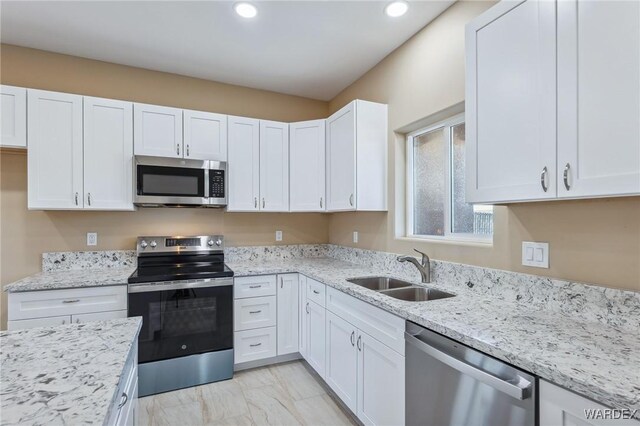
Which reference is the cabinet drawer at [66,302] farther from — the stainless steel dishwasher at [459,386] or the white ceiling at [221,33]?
the stainless steel dishwasher at [459,386]

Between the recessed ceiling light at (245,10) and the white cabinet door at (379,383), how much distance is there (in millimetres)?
2211

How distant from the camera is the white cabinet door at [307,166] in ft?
10.3

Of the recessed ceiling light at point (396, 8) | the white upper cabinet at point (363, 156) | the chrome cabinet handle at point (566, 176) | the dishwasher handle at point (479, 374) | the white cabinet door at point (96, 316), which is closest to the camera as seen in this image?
the dishwasher handle at point (479, 374)

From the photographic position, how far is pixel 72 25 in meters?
2.36

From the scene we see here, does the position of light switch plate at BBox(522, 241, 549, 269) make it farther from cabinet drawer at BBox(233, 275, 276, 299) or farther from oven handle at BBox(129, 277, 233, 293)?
oven handle at BBox(129, 277, 233, 293)

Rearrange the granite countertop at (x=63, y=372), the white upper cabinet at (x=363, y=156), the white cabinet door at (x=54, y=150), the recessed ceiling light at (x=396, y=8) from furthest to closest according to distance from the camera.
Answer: the white upper cabinet at (x=363, y=156) < the white cabinet door at (x=54, y=150) < the recessed ceiling light at (x=396, y=8) < the granite countertop at (x=63, y=372)

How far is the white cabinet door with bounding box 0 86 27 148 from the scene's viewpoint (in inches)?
91.3

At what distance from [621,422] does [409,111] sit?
2117 mm

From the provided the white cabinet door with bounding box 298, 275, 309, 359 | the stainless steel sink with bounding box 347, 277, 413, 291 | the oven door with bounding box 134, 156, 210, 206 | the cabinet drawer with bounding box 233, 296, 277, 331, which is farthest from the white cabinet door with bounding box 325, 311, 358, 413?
the oven door with bounding box 134, 156, 210, 206

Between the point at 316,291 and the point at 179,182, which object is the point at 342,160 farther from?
the point at 179,182

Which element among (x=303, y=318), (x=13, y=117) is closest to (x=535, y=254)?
(x=303, y=318)

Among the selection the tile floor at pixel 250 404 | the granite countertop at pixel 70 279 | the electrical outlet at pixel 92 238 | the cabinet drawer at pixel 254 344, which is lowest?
the tile floor at pixel 250 404

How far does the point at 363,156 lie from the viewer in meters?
2.67

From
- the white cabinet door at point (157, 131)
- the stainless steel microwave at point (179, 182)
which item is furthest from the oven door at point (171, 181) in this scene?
the white cabinet door at point (157, 131)
